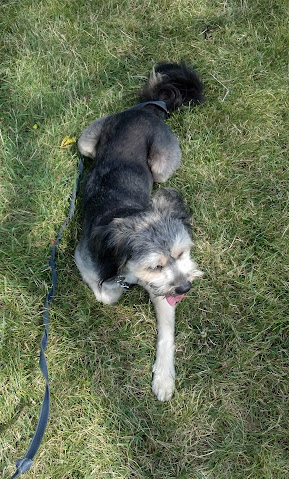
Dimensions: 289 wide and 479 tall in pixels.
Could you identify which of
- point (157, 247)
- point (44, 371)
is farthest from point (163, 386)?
point (157, 247)

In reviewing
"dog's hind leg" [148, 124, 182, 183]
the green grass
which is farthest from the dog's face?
"dog's hind leg" [148, 124, 182, 183]

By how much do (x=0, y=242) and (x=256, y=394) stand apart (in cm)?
246

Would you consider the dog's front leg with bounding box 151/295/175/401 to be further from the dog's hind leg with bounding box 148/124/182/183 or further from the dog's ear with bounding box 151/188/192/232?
the dog's hind leg with bounding box 148/124/182/183

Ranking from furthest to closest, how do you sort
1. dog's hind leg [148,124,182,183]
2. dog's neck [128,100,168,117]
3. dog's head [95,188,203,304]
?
dog's neck [128,100,168,117]
dog's hind leg [148,124,182,183]
dog's head [95,188,203,304]

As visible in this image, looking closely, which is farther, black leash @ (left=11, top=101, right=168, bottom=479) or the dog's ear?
the dog's ear

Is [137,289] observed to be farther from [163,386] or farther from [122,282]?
[163,386]

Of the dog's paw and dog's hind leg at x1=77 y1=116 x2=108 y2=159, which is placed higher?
dog's hind leg at x1=77 y1=116 x2=108 y2=159

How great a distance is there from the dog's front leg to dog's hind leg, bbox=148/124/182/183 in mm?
1131

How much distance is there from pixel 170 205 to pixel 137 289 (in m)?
0.91

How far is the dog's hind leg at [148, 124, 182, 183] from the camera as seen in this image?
365 centimetres

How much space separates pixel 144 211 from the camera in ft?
9.35

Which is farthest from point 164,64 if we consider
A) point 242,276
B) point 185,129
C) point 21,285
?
→ point 21,285

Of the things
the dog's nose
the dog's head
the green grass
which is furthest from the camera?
the green grass

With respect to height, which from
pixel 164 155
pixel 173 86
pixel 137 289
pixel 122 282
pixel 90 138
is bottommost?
pixel 137 289
